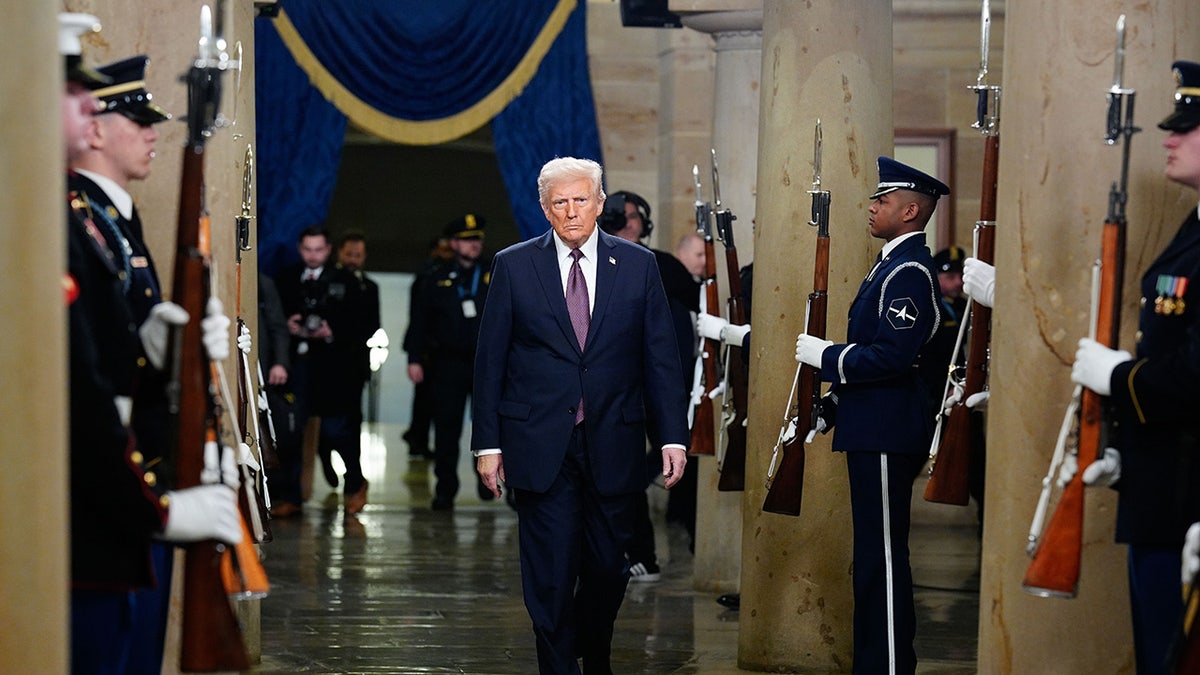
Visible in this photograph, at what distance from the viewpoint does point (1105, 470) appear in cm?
370

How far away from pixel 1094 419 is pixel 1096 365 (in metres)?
0.12

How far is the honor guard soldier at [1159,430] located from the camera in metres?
3.65

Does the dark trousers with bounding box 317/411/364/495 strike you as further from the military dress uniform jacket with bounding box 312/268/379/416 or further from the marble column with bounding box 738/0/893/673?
the marble column with bounding box 738/0/893/673

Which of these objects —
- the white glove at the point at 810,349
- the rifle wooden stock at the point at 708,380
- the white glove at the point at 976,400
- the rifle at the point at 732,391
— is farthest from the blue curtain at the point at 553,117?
the white glove at the point at 976,400

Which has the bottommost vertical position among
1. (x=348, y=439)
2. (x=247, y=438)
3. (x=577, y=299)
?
(x=348, y=439)

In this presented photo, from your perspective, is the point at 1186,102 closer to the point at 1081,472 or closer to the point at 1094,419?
the point at 1094,419

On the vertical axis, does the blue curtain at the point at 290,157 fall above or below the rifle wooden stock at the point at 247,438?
above

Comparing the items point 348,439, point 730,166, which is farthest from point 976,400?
point 348,439

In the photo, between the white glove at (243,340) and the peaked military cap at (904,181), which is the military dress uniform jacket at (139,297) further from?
the peaked military cap at (904,181)

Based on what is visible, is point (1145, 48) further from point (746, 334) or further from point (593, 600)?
point (746, 334)

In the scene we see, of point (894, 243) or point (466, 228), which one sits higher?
point (466, 228)

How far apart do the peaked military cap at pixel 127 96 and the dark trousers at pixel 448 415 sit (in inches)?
287

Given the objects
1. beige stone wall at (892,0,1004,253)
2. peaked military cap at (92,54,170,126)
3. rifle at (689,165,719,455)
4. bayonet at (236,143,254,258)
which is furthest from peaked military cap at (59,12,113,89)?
beige stone wall at (892,0,1004,253)

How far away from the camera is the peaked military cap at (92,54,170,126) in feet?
11.9
